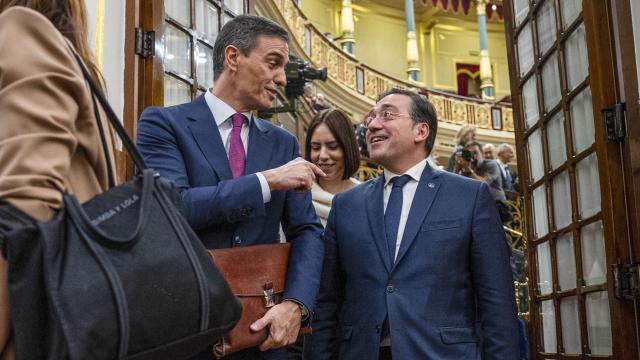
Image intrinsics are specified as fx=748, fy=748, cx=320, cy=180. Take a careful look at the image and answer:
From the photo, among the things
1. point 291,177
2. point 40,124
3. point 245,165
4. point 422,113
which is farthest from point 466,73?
point 40,124

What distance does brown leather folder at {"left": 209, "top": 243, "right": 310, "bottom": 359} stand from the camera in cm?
165

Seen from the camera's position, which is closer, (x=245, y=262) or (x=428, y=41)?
(x=245, y=262)

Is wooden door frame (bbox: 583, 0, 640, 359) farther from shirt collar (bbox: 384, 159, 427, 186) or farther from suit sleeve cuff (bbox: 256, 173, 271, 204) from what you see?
suit sleeve cuff (bbox: 256, 173, 271, 204)

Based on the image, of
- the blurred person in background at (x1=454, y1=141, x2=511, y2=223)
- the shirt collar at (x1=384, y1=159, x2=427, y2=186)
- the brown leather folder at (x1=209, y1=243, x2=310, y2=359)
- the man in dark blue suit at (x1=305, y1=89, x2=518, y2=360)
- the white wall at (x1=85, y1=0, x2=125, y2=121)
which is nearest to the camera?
the brown leather folder at (x1=209, y1=243, x2=310, y2=359)

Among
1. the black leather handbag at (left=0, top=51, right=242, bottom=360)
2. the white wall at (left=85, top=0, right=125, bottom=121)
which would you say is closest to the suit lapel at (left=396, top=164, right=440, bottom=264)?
the black leather handbag at (left=0, top=51, right=242, bottom=360)

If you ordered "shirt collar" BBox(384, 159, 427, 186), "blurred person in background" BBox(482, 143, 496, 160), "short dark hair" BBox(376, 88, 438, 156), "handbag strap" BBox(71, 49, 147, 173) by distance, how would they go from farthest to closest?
1. "blurred person in background" BBox(482, 143, 496, 160)
2. "short dark hair" BBox(376, 88, 438, 156)
3. "shirt collar" BBox(384, 159, 427, 186)
4. "handbag strap" BBox(71, 49, 147, 173)

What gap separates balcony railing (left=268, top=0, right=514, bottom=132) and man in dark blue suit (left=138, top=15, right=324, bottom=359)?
24.7 feet

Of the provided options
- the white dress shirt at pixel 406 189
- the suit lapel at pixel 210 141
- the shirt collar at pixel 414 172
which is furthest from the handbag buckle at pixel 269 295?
the shirt collar at pixel 414 172

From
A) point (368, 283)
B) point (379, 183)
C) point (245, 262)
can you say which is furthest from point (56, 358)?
point (379, 183)

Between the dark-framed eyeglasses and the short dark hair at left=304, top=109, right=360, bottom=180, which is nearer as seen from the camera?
the dark-framed eyeglasses

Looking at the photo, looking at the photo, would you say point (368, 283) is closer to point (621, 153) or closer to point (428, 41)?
point (621, 153)

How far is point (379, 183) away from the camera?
2400mm

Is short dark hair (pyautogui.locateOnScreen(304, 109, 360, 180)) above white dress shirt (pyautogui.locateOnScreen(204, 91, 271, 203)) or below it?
above

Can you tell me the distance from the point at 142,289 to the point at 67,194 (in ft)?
0.61
